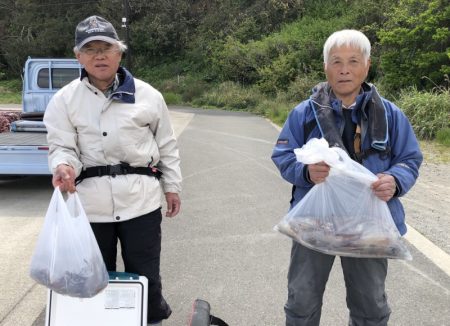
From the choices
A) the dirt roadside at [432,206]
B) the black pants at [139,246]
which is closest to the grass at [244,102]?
the dirt roadside at [432,206]

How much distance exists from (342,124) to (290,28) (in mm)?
32038

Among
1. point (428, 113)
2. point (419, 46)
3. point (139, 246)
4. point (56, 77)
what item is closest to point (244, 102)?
point (419, 46)

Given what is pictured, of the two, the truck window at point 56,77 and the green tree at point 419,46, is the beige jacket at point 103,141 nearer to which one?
the truck window at point 56,77

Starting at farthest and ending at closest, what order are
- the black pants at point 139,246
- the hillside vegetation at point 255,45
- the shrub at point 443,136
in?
1. the hillside vegetation at point 255,45
2. the shrub at point 443,136
3. the black pants at point 139,246

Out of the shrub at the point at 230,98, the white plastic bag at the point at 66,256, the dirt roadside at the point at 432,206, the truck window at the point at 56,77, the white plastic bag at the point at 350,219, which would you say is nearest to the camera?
the white plastic bag at the point at 66,256

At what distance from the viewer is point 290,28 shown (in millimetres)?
32750

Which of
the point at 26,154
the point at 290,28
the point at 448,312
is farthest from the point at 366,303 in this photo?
the point at 290,28

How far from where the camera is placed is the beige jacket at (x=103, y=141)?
7.91 ft

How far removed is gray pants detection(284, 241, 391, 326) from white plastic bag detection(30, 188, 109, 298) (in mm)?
987

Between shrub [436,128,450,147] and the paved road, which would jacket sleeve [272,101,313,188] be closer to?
the paved road

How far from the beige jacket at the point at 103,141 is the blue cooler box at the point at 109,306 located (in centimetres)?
35

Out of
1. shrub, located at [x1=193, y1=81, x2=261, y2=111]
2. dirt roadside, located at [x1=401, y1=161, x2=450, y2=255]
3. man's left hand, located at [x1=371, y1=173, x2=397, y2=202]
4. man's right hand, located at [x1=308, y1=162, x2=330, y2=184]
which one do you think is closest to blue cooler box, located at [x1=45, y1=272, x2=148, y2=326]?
man's right hand, located at [x1=308, y1=162, x2=330, y2=184]

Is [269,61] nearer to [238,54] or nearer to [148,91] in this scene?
[238,54]

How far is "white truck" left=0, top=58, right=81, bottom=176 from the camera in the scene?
639cm
